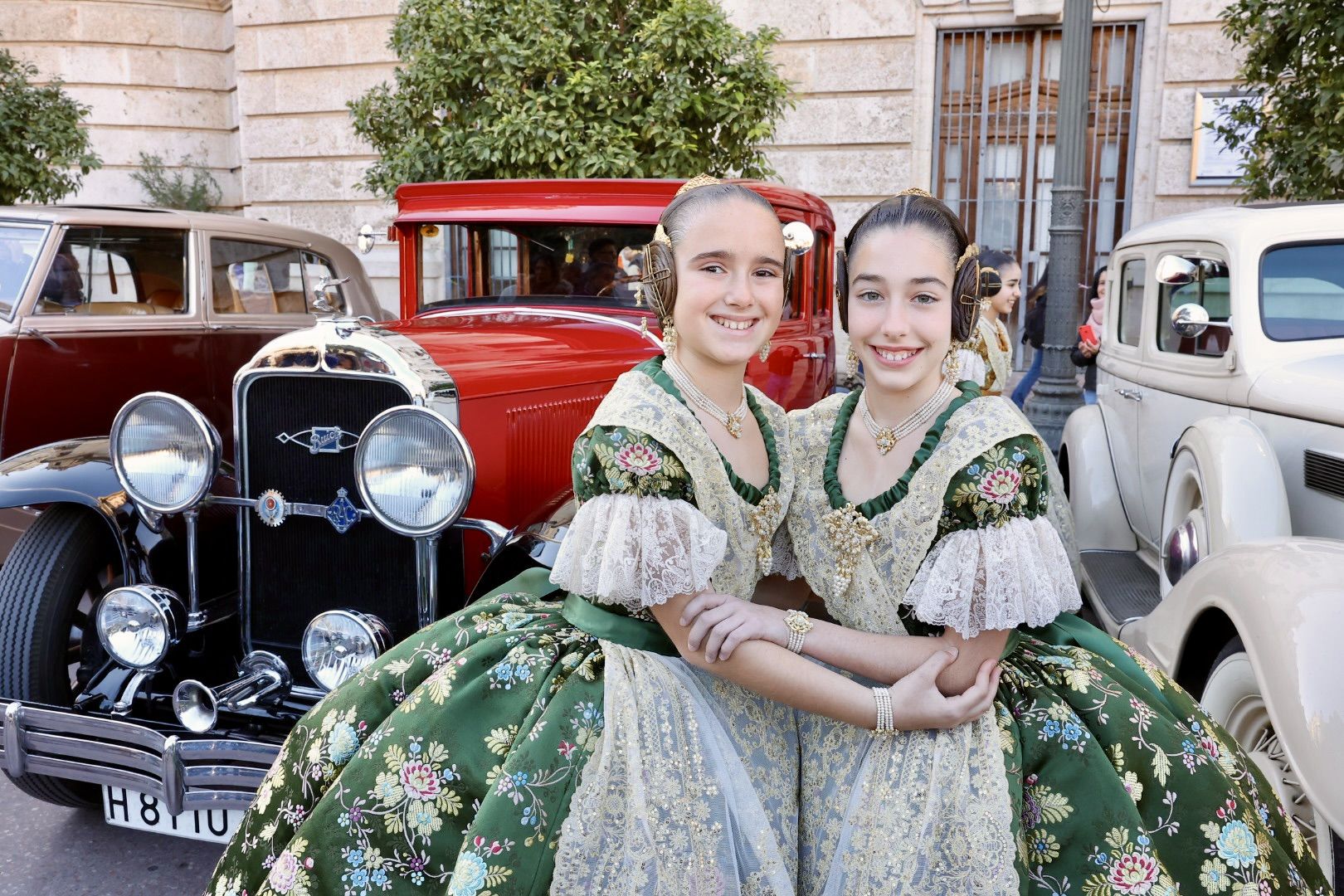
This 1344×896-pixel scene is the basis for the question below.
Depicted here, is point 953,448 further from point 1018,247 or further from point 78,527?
point 1018,247

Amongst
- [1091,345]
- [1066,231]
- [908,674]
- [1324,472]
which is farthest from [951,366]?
[1066,231]

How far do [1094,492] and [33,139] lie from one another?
376 inches

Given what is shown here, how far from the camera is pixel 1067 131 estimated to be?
6895 millimetres

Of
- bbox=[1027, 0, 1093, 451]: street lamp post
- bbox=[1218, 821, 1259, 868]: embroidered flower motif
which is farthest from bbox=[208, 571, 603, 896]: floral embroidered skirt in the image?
bbox=[1027, 0, 1093, 451]: street lamp post

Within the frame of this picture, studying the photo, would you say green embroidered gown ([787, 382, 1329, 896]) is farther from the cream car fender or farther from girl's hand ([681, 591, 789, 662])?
the cream car fender

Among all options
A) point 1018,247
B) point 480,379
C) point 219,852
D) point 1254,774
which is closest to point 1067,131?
point 1018,247

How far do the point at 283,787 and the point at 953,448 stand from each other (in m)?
1.34

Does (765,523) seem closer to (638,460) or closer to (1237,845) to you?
(638,460)

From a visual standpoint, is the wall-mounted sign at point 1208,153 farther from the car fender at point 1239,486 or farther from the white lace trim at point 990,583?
the white lace trim at point 990,583

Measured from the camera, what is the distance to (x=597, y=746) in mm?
1665

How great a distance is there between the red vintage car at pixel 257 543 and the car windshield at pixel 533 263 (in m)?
0.58

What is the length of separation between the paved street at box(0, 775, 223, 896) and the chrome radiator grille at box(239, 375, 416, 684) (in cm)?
67

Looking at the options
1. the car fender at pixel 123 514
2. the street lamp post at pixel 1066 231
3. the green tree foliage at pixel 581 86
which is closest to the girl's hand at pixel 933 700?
the car fender at pixel 123 514

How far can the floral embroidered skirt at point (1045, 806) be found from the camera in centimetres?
157
